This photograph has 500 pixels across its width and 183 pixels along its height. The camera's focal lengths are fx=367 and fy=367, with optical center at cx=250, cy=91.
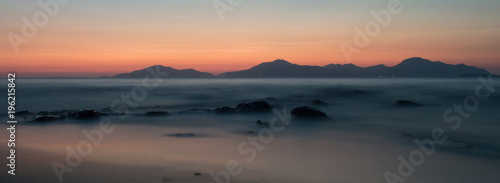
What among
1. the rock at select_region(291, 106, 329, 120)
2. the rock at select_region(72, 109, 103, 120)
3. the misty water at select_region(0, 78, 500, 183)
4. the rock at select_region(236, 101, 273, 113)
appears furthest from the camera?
the rock at select_region(236, 101, 273, 113)

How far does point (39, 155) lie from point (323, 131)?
7063mm

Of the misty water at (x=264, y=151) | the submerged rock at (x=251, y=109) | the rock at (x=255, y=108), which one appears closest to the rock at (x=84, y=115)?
the misty water at (x=264, y=151)

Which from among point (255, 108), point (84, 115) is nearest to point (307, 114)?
point (255, 108)

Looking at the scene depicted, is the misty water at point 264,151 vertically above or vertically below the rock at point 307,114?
below

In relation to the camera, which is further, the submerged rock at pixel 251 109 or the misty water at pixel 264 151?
the submerged rock at pixel 251 109

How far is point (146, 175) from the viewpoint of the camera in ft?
18.0

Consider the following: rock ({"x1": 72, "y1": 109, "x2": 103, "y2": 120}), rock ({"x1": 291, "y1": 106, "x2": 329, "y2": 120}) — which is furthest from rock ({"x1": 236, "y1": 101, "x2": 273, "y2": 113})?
rock ({"x1": 72, "y1": 109, "x2": 103, "y2": 120})

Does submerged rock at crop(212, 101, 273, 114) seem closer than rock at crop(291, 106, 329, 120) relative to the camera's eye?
No

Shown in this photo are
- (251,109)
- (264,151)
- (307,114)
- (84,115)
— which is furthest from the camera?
(251,109)

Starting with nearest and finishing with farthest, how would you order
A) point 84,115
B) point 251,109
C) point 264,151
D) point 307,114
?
point 264,151 → point 84,115 → point 307,114 → point 251,109

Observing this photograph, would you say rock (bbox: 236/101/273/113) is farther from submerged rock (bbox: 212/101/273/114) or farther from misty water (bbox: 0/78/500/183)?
misty water (bbox: 0/78/500/183)

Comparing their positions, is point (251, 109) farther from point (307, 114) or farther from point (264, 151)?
point (264, 151)

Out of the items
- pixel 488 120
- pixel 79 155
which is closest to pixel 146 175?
pixel 79 155

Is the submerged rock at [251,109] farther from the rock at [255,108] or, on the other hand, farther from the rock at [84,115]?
the rock at [84,115]
